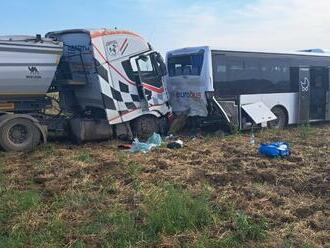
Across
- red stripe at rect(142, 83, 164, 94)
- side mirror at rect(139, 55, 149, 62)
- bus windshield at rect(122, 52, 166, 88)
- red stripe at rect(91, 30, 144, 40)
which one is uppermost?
red stripe at rect(91, 30, 144, 40)

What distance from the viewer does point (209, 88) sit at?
46.5 ft

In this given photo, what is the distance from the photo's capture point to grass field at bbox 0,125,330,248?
18.5 feet

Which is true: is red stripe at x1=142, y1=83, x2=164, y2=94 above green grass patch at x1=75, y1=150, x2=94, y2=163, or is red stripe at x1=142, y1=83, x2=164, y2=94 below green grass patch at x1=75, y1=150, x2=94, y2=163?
above

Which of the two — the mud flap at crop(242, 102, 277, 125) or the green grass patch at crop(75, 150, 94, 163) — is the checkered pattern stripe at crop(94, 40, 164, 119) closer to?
the green grass patch at crop(75, 150, 94, 163)

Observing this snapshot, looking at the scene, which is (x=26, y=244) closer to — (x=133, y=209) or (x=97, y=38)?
(x=133, y=209)

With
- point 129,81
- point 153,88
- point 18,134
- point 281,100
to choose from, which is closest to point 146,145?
point 129,81

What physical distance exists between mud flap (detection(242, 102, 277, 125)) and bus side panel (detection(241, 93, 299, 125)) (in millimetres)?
129

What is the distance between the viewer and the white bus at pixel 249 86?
567 inches

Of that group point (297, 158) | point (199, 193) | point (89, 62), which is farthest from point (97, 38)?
point (199, 193)

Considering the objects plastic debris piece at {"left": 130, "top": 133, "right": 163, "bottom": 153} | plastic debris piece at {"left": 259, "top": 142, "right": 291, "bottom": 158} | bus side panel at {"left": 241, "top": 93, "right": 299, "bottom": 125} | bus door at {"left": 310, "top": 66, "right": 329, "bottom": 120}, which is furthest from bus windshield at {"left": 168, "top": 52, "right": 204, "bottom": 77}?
bus door at {"left": 310, "top": 66, "right": 329, "bottom": 120}

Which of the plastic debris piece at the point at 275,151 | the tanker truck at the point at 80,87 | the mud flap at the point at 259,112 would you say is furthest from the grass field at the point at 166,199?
the mud flap at the point at 259,112

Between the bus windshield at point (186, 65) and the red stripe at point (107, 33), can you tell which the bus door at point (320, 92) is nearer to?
the bus windshield at point (186, 65)

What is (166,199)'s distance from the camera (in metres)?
6.79

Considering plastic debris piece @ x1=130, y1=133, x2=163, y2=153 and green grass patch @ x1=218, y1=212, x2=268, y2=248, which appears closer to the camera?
green grass patch @ x1=218, y1=212, x2=268, y2=248
